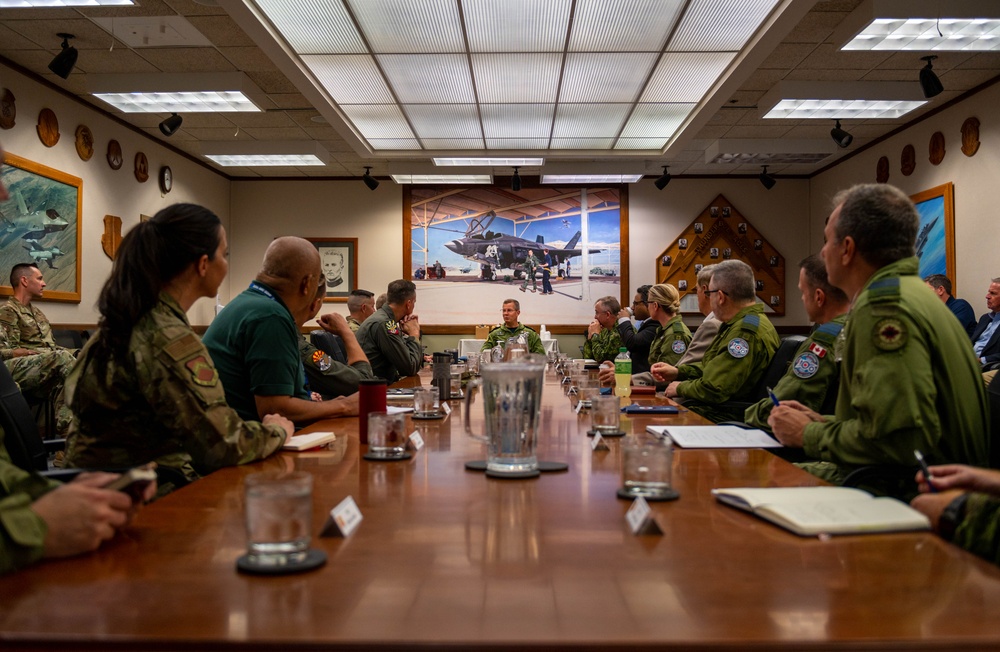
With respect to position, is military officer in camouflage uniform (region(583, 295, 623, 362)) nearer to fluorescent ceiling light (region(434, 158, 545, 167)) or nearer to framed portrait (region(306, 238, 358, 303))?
fluorescent ceiling light (region(434, 158, 545, 167))

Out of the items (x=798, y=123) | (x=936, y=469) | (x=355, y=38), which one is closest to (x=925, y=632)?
(x=936, y=469)

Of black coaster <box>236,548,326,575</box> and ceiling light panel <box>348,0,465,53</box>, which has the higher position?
ceiling light panel <box>348,0,465,53</box>

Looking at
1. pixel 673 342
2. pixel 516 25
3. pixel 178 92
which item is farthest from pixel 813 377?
pixel 178 92

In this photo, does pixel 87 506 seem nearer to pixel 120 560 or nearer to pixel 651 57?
pixel 120 560

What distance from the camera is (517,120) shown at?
7.05 meters

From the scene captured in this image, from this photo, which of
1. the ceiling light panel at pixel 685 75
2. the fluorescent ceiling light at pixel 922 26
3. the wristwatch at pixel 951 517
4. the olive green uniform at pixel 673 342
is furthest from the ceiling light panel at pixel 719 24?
the wristwatch at pixel 951 517

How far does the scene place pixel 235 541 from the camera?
1.05m

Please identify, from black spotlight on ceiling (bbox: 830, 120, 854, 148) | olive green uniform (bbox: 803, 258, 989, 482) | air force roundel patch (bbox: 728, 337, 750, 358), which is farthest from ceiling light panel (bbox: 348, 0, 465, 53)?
black spotlight on ceiling (bbox: 830, 120, 854, 148)

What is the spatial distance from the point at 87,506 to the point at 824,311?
2.75m

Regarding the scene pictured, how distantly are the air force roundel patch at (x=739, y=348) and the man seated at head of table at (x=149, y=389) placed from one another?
239 cm

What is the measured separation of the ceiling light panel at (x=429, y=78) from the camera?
218 inches

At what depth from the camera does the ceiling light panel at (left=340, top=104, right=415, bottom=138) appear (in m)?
6.67

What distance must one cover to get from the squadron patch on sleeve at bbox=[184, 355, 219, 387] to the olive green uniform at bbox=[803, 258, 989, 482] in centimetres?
143

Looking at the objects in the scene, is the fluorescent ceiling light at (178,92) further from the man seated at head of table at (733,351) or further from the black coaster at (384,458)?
the black coaster at (384,458)
